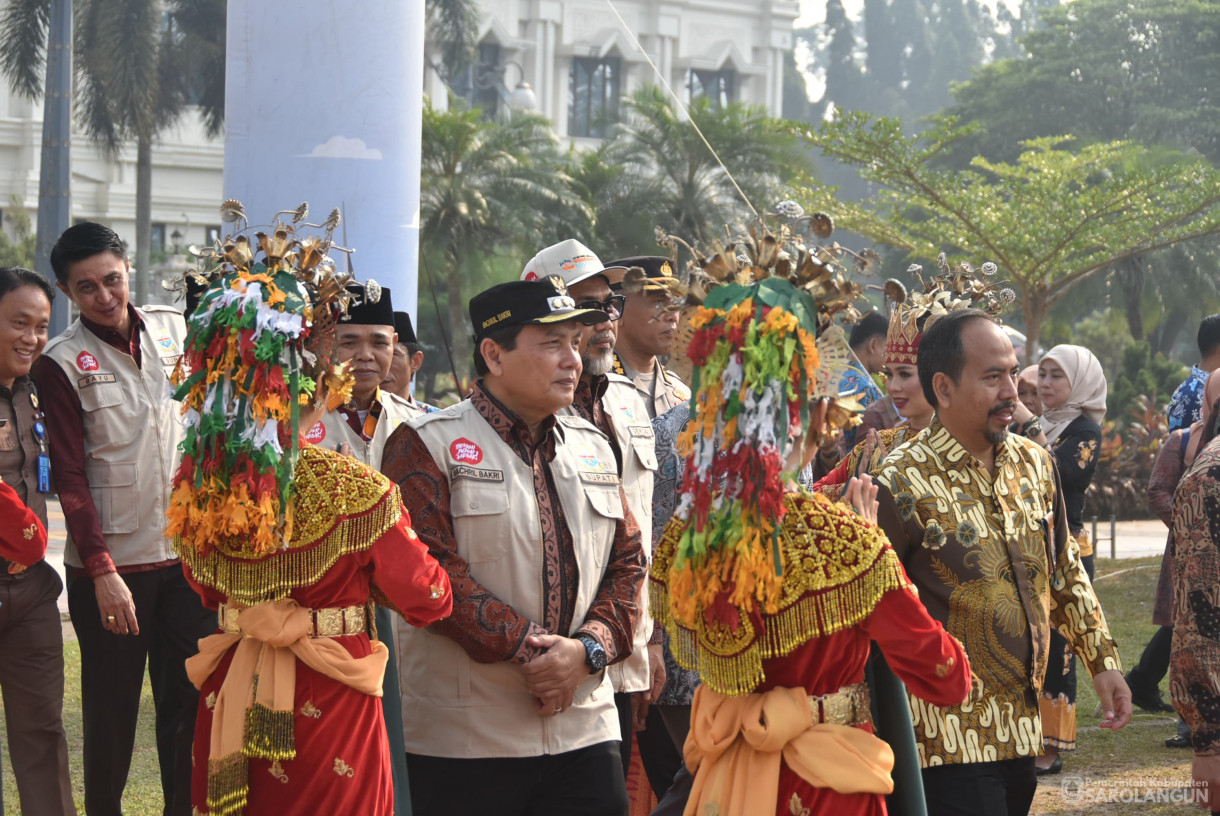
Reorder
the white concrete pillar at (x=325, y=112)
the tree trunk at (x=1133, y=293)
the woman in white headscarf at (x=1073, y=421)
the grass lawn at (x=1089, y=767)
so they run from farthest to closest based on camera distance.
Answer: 1. the tree trunk at (x=1133, y=293)
2. the woman in white headscarf at (x=1073, y=421)
3. the white concrete pillar at (x=325, y=112)
4. the grass lawn at (x=1089, y=767)

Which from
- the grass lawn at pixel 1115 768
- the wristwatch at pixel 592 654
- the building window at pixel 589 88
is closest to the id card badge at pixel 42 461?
the wristwatch at pixel 592 654

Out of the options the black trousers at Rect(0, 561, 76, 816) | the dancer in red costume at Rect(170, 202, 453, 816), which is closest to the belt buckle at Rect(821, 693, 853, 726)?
the dancer in red costume at Rect(170, 202, 453, 816)

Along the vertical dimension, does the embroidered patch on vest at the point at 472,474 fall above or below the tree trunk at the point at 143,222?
below

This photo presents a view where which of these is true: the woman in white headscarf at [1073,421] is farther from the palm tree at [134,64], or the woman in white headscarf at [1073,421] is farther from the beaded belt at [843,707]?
the palm tree at [134,64]

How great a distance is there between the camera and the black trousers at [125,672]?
536 cm

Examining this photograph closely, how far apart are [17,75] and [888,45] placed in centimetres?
6643

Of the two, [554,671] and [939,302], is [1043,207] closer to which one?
[939,302]

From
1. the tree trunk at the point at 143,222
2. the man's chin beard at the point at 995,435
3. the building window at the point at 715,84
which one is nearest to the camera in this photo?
the man's chin beard at the point at 995,435

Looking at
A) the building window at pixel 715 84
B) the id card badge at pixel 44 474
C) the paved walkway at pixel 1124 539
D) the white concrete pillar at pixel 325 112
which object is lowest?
the paved walkway at pixel 1124 539

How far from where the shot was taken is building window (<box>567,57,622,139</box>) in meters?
54.0

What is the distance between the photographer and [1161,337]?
45.3m

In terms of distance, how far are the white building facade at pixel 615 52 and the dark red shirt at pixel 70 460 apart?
4528cm

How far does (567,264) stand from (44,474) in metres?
2.10

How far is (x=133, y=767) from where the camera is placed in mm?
6902
